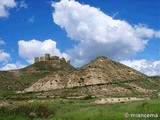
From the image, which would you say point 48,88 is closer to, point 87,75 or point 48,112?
point 87,75

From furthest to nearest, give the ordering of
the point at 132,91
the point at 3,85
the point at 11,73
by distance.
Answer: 1. the point at 11,73
2. the point at 3,85
3. the point at 132,91

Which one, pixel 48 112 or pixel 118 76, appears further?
pixel 118 76

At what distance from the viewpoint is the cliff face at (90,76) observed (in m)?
107

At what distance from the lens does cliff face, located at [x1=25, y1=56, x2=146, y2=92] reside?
10719cm

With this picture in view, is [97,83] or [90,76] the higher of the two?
[90,76]

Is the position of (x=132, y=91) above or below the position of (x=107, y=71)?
below

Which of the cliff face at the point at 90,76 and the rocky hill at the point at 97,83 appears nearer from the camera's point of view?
the rocky hill at the point at 97,83

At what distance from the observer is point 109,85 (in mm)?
96875

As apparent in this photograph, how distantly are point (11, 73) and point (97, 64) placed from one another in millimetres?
64317

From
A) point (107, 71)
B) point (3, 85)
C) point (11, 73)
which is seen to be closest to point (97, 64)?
point (107, 71)

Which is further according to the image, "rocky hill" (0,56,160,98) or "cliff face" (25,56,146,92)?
"cliff face" (25,56,146,92)

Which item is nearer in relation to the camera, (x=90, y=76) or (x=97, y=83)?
(x=97, y=83)

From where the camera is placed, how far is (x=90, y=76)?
110 metres

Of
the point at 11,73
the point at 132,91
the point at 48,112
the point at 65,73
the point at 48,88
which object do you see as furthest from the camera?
the point at 11,73
